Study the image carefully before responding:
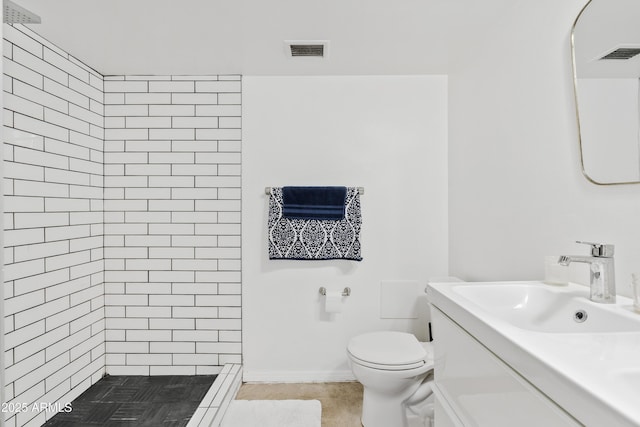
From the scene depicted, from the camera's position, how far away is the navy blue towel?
226 centimetres

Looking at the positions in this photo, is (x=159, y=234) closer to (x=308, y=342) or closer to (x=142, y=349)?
(x=142, y=349)

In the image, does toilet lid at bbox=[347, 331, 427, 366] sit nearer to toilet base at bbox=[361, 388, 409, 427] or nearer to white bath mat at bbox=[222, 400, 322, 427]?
toilet base at bbox=[361, 388, 409, 427]

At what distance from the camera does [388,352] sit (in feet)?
5.86

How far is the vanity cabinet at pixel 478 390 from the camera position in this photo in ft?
2.18

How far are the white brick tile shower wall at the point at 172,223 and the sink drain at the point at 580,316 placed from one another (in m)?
1.87

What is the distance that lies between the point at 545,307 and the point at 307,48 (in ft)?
5.65

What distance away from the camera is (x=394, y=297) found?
2330 mm

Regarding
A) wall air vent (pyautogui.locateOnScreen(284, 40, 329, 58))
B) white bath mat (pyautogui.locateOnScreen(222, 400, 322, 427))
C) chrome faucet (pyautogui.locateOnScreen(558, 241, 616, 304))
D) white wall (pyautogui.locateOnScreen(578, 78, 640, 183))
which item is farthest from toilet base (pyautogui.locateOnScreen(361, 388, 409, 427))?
wall air vent (pyautogui.locateOnScreen(284, 40, 329, 58))

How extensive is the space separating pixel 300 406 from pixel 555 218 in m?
1.69

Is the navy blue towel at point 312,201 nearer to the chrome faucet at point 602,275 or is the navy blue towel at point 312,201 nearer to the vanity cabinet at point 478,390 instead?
the vanity cabinet at point 478,390

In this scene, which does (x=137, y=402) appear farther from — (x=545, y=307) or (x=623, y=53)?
(x=623, y=53)

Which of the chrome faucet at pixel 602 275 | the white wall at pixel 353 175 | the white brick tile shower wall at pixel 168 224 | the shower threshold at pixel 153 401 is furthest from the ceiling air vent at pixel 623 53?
the shower threshold at pixel 153 401

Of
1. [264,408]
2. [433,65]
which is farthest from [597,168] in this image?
[264,408]

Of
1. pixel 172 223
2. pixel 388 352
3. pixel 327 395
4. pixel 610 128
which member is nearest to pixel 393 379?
pixel 388 352
